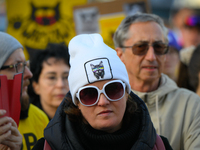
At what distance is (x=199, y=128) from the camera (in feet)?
8.70

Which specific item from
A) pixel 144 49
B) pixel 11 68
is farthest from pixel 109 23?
pixel 11 68

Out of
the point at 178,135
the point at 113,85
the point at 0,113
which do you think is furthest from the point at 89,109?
the point at 178,135

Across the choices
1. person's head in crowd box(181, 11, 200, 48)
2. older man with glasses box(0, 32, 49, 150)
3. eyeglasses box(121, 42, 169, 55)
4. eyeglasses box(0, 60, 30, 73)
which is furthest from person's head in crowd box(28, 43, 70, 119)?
person's head in crowd box(181, 11, 200, 48)

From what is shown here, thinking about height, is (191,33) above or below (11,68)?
below

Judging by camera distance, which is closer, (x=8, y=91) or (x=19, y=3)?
(x=8, y=91)

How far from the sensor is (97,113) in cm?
212

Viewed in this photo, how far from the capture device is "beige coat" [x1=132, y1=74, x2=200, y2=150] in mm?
2666

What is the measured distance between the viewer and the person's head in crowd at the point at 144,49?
10.1 feet

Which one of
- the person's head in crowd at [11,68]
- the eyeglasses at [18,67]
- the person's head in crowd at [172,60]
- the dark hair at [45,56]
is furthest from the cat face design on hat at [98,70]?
the person's head in crowd at [172,60]

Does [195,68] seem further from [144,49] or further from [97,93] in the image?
[97,93]

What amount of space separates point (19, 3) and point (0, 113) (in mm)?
3545

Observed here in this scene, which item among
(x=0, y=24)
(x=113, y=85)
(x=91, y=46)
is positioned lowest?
(x=0, y=24)

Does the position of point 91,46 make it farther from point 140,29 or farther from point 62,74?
point 62,74

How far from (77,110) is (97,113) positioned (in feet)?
0.72
